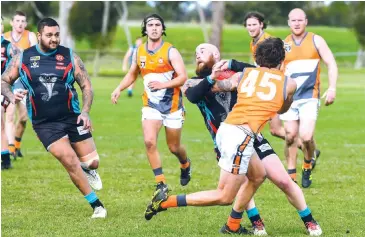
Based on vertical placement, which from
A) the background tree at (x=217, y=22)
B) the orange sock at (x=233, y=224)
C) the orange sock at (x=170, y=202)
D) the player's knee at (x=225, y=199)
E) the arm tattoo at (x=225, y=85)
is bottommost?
the background tree at (x=217, y=22)

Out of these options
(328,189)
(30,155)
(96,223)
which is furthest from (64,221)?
(30,155)

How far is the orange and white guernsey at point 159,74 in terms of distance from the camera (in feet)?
35.8

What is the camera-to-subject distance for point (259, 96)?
7895mm

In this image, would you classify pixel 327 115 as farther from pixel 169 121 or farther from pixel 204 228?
pixel 204 228

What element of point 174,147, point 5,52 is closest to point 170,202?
point 174,147

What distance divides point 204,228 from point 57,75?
2.25m

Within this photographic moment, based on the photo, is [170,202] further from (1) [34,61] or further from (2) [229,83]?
(1) [34,61]

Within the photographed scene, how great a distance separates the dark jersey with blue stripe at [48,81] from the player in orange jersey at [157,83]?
4.22ft

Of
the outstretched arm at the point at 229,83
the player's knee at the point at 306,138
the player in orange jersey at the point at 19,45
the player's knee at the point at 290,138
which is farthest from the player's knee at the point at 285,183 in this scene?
the player in orange jersey at the point at 19,45

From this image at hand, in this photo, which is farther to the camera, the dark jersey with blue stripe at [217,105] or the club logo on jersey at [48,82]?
the club logo on jersey at [48,82]

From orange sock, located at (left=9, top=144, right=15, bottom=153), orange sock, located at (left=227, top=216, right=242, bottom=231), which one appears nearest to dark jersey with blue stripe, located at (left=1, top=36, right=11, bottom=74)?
orange sock, located at (left=9, top=144, right=15, bottom=153)

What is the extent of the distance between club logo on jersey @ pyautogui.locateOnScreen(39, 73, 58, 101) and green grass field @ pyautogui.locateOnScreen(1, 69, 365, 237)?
130cm

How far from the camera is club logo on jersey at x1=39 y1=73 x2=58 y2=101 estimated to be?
9.35m

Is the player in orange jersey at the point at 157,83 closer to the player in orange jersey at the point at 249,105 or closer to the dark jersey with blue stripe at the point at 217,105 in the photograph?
the dark jersey with blue stripe at the point at 217,105
